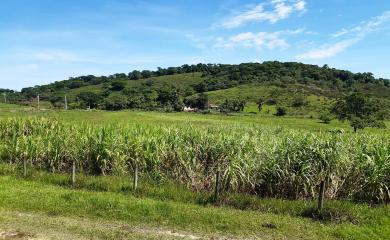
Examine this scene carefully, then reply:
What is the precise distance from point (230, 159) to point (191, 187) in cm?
167

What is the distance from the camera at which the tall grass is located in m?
12.7

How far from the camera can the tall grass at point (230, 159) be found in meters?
12.7

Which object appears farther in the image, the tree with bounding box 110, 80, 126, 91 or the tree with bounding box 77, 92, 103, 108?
the tree with bounding box 110, 80, 126, 91

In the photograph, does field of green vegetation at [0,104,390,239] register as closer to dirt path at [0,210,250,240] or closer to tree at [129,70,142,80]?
dirt path at [0,210,250,240]

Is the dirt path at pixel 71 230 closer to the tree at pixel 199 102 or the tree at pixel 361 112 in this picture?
the tree at pixel 361 112

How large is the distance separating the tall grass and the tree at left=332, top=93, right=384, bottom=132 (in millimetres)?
39796

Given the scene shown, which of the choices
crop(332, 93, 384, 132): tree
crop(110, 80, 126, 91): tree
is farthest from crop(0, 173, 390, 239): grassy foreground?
crop(110, 80, 126, 91): tree

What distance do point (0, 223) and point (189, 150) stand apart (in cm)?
646

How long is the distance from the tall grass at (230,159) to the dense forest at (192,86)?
7842 cm

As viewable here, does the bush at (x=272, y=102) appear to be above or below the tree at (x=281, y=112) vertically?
above

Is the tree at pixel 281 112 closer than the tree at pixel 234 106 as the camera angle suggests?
Yes

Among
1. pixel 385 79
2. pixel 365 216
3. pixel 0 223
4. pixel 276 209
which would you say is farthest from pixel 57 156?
pixel 385 79

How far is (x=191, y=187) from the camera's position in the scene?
13.3 metres

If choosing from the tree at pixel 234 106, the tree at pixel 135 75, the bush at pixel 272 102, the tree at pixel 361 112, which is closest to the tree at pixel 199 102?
Answer: the tree at pixel 234 106
